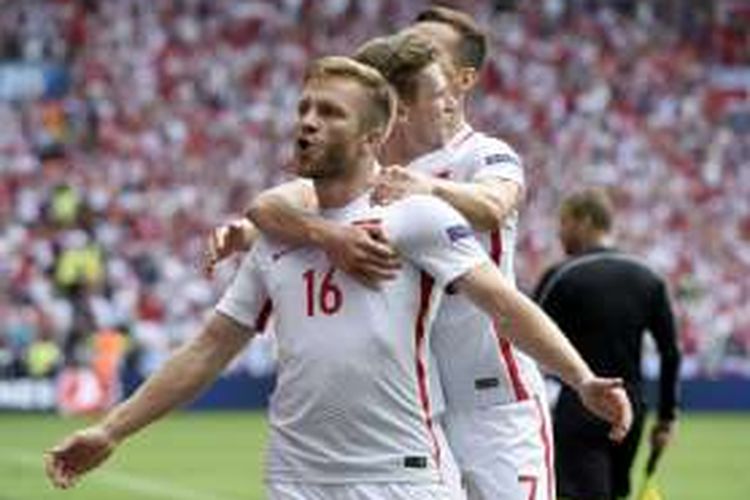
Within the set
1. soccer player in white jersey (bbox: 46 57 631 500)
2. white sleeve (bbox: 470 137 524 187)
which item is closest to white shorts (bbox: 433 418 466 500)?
soccer player in white jersey (bbox: 46 57 631 500)

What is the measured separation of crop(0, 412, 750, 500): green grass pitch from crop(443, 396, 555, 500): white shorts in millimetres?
9203

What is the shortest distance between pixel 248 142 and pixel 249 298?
84.3ft

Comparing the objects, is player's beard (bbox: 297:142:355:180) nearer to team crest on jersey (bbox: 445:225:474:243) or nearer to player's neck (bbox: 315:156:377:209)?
player's neck (bbox: 315:156:377:209)

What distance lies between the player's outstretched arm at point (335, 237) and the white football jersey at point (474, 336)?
1058 mm

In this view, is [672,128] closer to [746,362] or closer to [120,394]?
[746,362]

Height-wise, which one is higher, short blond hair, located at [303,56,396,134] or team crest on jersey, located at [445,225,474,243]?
short blond hair, located at [303,56,396,134]

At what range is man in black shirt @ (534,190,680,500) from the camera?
9516 mm

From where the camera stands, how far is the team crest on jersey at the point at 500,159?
22.7ft

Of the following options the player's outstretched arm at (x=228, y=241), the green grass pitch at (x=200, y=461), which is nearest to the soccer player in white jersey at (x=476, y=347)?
the player's outstretched arm at (x=228, y=241)

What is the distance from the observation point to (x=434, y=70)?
6793 mm

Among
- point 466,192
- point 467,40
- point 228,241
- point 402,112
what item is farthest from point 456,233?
point 467,40

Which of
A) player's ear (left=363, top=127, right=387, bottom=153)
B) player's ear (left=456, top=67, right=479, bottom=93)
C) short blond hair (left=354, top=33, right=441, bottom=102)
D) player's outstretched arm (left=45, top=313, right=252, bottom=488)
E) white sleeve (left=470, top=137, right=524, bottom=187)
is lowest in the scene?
player's outstretched arm (left=45, top=313, right=252, bottom=488)

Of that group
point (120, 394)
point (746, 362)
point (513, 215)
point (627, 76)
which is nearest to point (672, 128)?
point (627, 76)

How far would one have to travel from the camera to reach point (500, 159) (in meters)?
6.93
